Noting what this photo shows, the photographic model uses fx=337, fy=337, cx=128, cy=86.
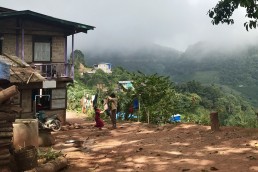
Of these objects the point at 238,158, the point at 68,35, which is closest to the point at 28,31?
the point at 68,35

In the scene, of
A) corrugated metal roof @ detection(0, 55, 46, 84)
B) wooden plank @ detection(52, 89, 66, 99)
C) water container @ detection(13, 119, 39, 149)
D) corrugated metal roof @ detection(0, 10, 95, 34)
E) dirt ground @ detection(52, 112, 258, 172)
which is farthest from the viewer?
wooden plank @ detection(52, 89, 66, 99)

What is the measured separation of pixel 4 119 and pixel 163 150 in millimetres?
5098

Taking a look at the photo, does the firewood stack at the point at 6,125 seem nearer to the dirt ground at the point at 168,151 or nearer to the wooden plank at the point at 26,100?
the dirt ground at the point at 168,151

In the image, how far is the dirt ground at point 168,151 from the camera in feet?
27.7

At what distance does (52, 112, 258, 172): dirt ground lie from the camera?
332 inches

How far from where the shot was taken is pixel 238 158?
28.8ft

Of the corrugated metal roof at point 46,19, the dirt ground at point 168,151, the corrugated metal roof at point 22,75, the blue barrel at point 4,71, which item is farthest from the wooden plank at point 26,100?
the blue barrel at point 4,71

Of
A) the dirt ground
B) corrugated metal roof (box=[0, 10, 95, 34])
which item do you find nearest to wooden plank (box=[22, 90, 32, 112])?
corrugated metal roof (box=[0, 10, 95, 34])

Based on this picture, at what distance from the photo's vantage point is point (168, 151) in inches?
409

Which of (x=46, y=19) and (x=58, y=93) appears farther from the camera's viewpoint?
(x=58, y=93)

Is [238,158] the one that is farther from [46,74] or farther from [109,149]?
[46,74]

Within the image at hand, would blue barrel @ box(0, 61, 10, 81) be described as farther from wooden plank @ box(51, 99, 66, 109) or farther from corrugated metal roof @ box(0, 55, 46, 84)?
wooden plank @ box(51, 99, 66, 109)

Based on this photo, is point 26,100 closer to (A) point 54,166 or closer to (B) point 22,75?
(B) point 22,75

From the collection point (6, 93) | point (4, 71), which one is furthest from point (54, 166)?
point (4, 71)
